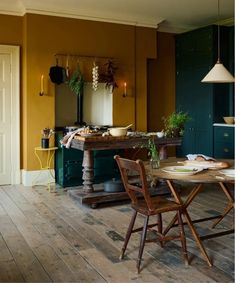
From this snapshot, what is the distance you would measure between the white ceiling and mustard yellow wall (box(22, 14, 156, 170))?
116 mm

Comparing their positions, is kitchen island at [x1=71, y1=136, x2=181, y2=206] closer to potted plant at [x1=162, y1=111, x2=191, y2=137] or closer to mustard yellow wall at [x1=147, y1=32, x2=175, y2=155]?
potted plant at [x1=162, y1=111, x2=191, y2=137]

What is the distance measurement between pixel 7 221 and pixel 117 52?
3.47 meters

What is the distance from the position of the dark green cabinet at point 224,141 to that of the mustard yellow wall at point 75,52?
129 centimetres

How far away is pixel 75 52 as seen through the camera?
6.09m

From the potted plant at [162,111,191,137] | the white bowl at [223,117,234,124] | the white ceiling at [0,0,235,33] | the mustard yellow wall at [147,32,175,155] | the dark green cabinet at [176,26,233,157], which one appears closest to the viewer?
the potted plant at [162,111,191,137]

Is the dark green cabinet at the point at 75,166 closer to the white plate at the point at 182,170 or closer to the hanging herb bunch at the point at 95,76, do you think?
the hanging herb bunch at the point at 95,76

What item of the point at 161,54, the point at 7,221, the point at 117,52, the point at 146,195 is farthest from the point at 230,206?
the point at 161,54

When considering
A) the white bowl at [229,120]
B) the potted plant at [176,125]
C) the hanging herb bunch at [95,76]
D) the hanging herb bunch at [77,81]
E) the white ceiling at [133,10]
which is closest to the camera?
the potted plant at [176,125]

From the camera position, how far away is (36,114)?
5.90 metres

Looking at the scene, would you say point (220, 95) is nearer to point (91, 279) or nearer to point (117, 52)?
point (117, 52)

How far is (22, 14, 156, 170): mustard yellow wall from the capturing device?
5.84 meters

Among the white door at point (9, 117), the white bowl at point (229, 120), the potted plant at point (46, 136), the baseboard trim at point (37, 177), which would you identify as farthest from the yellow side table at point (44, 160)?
the white bowl at point (229, 120)

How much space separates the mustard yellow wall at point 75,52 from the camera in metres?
5.84

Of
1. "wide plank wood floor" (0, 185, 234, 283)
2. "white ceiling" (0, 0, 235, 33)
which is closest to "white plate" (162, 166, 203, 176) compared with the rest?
"wide plank wood floor" (0, 185, 234, 283)
